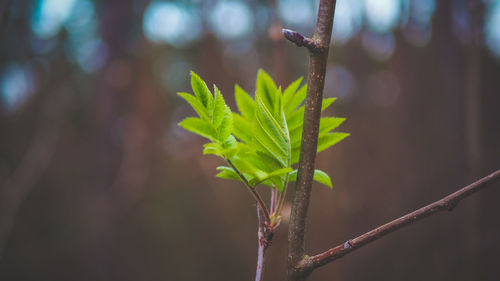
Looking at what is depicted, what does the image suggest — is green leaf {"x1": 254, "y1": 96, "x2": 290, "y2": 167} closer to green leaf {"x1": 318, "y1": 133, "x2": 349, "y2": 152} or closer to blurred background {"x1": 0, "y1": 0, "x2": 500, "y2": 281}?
green leaf {"x1": 318, "y1": 133, "x2": 349, "y2": 152}

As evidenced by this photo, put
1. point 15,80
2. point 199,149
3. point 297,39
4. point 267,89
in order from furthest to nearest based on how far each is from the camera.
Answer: point 199,149 → point 15,80 → point 267,89 → point 297,39

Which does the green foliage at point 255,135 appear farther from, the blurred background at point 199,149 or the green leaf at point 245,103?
the blurred background at point 199,149

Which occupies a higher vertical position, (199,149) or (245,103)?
(245,103)

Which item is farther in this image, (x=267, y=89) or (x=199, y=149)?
(x=199, y=149)

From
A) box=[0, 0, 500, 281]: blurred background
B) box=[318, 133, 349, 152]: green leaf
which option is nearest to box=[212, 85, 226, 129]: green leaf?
box=[318, 133, 349, 152]: green leaf

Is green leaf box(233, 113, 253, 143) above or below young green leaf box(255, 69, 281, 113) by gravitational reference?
below

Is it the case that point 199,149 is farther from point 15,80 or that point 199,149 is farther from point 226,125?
point 226,125

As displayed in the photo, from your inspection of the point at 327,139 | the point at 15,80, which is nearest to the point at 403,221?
the point at 327,139
